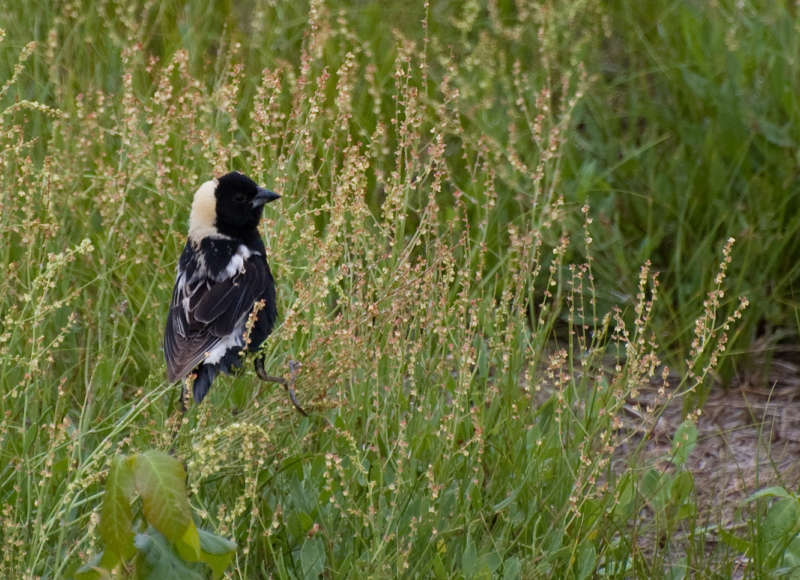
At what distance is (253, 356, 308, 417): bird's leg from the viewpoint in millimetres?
3260

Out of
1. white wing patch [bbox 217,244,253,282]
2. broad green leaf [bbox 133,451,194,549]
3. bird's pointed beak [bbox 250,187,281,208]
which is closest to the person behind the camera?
broad green leaf [bbox 133,451,194,549]

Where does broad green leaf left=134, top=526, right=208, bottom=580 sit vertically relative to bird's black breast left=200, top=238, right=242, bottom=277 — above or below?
below

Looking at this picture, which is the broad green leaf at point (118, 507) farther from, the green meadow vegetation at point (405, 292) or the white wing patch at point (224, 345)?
the white wing patch at point (224, 345)

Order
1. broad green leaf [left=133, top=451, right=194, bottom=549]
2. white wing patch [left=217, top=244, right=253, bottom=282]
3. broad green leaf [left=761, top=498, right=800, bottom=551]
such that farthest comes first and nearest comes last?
1. white wing patch [left=217, top=244, right=253, bottom=282]
2. broad green leaf [left=761, top=498, right=800, bottom=551]
3. broad green leaf [left=133, top=451, right=194, bottom=549]

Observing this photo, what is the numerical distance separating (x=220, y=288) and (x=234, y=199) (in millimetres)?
351

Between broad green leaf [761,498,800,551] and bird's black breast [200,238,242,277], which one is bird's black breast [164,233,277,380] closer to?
bird's black breast [200,238,242,277]

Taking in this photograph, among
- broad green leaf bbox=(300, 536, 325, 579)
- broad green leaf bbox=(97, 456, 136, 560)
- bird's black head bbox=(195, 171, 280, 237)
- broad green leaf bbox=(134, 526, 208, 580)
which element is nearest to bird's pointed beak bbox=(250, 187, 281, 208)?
bird's black head bbox=(195, 171, 280, 237)

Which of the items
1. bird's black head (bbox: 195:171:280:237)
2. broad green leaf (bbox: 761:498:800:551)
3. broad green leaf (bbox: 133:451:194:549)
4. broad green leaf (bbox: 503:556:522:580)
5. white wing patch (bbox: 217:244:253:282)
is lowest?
broad green leaf (bbox: 761:498:800:551)

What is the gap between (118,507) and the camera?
2498 mm

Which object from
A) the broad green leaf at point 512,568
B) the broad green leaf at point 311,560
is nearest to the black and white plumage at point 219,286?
the broad green leaf at point 311,560

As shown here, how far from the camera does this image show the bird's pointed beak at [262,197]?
405cm

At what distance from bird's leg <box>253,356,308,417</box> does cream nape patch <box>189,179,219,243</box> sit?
566mm

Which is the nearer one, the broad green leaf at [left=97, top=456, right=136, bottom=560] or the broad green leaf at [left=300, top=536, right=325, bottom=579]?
the broad green leaf at [left=97, top=456, right=136, bottom=560]

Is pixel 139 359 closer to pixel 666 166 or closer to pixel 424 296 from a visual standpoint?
pixel 424 296
